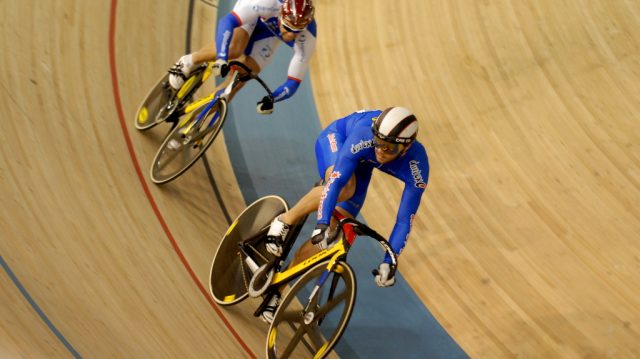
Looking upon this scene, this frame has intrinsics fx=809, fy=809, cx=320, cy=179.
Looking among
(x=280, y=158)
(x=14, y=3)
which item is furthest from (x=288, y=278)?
(x=14, y=3)

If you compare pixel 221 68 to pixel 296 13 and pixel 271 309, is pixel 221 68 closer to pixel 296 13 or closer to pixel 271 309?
pixel 296 13

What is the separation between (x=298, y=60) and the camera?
5.39 m

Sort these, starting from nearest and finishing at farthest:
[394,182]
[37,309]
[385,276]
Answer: [37,309]
[385,276]
[394,182]

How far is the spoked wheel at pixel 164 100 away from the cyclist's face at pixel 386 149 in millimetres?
1977

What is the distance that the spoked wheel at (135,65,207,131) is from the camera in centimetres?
575

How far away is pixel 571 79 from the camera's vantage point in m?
6.98

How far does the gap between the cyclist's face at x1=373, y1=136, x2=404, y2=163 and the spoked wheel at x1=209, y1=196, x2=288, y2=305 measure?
90 centimetres

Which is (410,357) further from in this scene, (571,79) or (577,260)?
(571,79)

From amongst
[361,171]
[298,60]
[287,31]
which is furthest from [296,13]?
[361,171]

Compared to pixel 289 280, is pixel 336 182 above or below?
above

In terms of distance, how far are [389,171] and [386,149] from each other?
0.32 metres

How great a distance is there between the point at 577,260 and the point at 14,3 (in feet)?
14.5

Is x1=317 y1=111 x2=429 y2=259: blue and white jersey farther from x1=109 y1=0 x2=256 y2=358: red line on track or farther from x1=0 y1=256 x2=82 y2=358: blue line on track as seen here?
x1=0 y1=256 x2=82 y2=358: blue line on track

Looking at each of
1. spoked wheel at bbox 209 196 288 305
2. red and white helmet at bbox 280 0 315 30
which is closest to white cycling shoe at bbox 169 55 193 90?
red and white helmet at bbox 280 0 315 30
